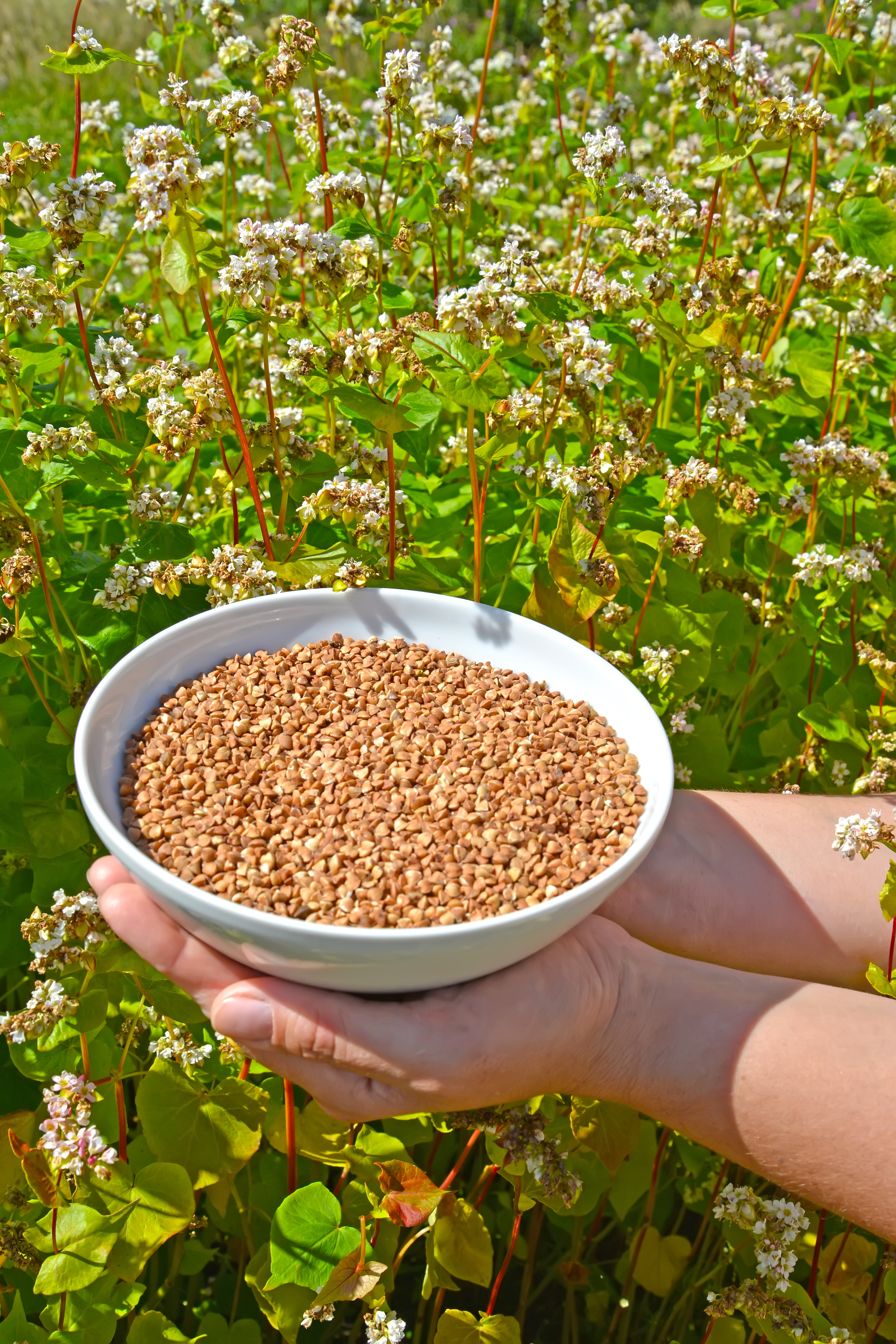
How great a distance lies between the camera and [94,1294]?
1.52m

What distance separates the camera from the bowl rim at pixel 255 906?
115 centimetres

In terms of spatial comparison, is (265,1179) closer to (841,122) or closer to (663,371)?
(663,371)

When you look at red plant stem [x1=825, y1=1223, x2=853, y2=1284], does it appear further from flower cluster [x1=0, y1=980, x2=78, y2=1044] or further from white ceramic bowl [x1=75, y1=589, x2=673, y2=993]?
flower cluster [x1=0, y1=980, x2=78, y2=1044]

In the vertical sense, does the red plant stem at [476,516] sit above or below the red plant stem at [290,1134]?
above

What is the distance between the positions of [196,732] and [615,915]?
2.60ft

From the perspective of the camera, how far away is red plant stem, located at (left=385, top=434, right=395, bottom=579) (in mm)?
1671

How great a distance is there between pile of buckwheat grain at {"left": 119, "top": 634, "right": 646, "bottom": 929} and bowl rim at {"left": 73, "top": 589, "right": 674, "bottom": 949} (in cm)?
4

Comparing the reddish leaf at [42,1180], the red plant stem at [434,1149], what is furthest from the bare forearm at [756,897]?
the reddish leaf at [42,1180]

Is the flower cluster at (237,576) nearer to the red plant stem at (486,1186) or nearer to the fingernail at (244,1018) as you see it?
the fingernail at (244,1018)

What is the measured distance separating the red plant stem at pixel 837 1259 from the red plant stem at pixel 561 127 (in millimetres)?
2393

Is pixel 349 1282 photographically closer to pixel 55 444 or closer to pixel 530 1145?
pixel 530 1145

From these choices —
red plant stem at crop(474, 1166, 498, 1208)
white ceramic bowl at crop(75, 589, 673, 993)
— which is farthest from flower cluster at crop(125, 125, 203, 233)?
red plant stem at crop(474, 1166, 498, 1208)

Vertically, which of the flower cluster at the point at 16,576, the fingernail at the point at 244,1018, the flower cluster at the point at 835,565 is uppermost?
the flower cluster at the point at 16,576

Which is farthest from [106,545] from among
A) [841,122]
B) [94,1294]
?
[841,122]
